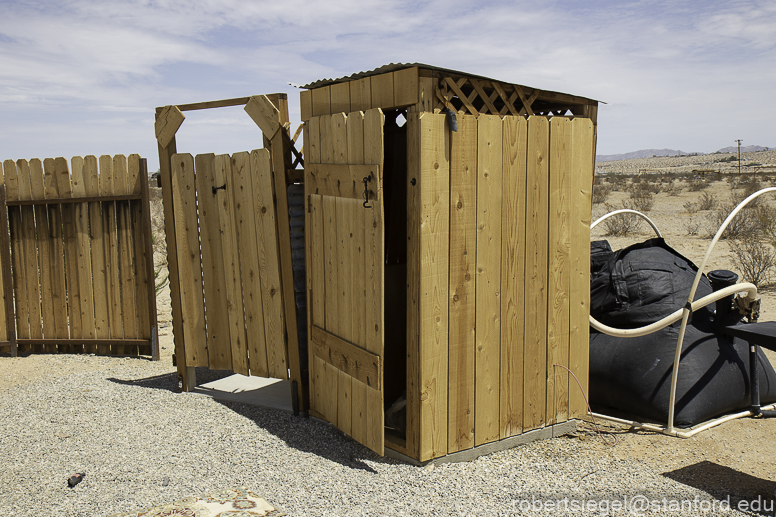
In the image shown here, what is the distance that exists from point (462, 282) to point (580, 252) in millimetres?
1176

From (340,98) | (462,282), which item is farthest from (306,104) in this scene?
(462,282)

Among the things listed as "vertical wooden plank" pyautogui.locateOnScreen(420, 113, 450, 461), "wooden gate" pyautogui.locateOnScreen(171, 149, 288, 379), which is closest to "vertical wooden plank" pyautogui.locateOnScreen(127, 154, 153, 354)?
"wooden gate" pyautogui.locateOnScreen(171, 149, 288, 379)

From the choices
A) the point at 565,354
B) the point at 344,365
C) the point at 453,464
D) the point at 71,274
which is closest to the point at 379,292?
the point at 344,365

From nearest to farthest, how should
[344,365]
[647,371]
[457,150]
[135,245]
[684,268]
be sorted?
[457,150], [344,365], [647,371], [684,268], [135,245]

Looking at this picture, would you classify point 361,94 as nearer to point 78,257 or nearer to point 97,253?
point 97,253

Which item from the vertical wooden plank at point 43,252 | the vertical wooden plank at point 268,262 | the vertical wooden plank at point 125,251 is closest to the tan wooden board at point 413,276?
the vertical wooden plank at point 268,262

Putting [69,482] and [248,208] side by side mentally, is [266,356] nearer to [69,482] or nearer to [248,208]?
[248,208]

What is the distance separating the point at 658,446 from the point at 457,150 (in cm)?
270

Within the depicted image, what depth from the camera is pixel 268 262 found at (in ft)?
16.5

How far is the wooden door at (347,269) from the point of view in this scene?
380cm

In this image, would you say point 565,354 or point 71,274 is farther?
point 71,274

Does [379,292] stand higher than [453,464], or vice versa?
[379,292]

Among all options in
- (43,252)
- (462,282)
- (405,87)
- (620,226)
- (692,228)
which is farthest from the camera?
(620,226)

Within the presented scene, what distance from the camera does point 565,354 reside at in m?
4.51
